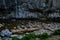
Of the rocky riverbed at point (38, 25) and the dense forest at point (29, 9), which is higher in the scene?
the dense forest at point (29, 9)

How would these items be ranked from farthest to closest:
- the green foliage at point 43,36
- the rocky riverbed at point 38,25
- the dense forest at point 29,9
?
1. the dense forest at point 29,9
2. the rocky riverbed at point 38,25
3. the green foliage at point 43,36

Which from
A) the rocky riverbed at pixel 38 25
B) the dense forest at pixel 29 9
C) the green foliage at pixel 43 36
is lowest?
the green foliage at pixel 43 36

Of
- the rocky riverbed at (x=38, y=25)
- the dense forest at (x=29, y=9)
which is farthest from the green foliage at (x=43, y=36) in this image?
the dense forest at (x=29, y=9)

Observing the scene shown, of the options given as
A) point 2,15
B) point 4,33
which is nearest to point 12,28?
point 4,33

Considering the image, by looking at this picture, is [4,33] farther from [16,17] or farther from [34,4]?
[34,4]

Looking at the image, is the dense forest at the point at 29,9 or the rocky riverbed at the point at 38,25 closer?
Result: the rocky riverbed at the point at 38,25

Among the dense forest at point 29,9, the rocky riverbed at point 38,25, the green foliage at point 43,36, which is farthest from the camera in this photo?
the dense forest at point 29,9

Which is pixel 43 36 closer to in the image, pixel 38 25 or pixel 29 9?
pixel 38 25

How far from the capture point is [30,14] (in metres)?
4.13

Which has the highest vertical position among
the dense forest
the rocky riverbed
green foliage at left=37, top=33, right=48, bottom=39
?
the dense forest

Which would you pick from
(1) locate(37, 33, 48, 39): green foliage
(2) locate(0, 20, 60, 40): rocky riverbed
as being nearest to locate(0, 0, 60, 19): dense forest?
(2) locate(0, 20, 60, 40): rocky riverbed

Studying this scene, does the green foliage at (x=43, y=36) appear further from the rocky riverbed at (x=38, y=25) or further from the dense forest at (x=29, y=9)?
the dense forest at (x=29, y=9)

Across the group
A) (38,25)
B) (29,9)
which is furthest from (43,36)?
(29,9)

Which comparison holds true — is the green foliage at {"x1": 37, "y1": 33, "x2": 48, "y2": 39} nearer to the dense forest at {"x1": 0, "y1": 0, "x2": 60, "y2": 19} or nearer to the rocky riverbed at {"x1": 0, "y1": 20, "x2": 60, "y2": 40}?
the rocky riverbed at {"x1": 0, "y1": 20, "x2": 60, "y2": 40}
